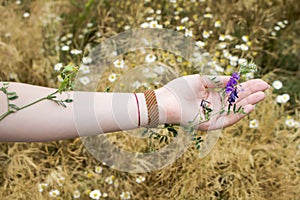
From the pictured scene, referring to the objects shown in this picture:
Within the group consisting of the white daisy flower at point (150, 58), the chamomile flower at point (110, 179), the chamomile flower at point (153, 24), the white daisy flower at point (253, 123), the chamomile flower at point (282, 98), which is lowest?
the chamomile flower at point (110, 179)

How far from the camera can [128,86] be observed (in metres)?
1.77

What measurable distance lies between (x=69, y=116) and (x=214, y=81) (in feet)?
1.32

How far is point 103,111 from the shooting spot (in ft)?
3.88

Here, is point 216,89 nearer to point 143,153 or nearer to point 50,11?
point 143,153

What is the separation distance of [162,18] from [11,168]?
104 cm

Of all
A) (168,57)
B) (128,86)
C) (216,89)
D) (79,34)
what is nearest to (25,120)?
(216,89)

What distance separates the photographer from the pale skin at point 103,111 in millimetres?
1126

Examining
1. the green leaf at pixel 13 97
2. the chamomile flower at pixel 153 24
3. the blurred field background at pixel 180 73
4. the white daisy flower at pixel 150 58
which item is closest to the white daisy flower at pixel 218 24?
the blurred field background at pixel 180 73

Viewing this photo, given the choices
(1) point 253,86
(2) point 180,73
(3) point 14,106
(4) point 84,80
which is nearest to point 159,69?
(2) point 180,73

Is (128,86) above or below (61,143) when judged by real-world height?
above

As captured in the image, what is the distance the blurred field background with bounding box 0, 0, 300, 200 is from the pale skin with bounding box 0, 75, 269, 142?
34cm

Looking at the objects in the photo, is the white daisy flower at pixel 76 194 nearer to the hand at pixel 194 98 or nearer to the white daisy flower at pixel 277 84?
the hand at pixel 194 98

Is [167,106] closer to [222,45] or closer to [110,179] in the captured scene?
[110,179]

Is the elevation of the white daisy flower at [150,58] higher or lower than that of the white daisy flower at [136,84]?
higher
